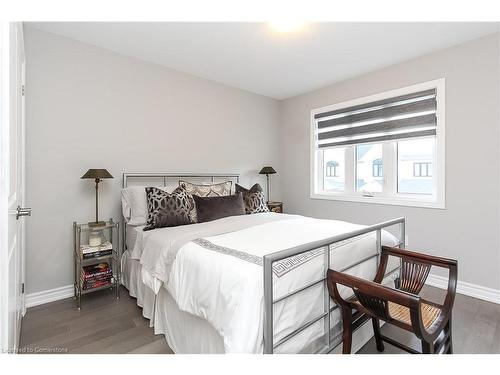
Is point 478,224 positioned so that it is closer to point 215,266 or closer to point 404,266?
point 404,266

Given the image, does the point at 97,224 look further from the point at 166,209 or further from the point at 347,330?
the point at 347,330

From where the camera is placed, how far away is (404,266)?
1.81m

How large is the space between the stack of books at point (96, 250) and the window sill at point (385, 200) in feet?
9.42

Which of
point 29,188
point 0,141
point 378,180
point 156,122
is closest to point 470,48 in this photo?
point 378,180

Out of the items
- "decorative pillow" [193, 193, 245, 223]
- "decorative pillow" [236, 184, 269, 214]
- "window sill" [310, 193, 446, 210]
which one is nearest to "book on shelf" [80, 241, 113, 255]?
Result: "decorative pillow" [193, 193, 245, 223]

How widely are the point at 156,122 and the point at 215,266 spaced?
224cm

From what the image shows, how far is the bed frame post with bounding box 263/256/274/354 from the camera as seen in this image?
119 centimetres

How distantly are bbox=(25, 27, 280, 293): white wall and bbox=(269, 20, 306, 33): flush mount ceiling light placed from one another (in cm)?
144

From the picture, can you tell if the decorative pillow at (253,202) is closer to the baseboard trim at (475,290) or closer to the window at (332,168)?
the window at (332,168)

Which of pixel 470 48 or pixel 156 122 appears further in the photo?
pixel 156 122

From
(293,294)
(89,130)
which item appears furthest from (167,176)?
(293,294)

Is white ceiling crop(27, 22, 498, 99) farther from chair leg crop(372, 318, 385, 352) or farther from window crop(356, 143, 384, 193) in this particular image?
chair leg crop(372, 318, 385, 352)
